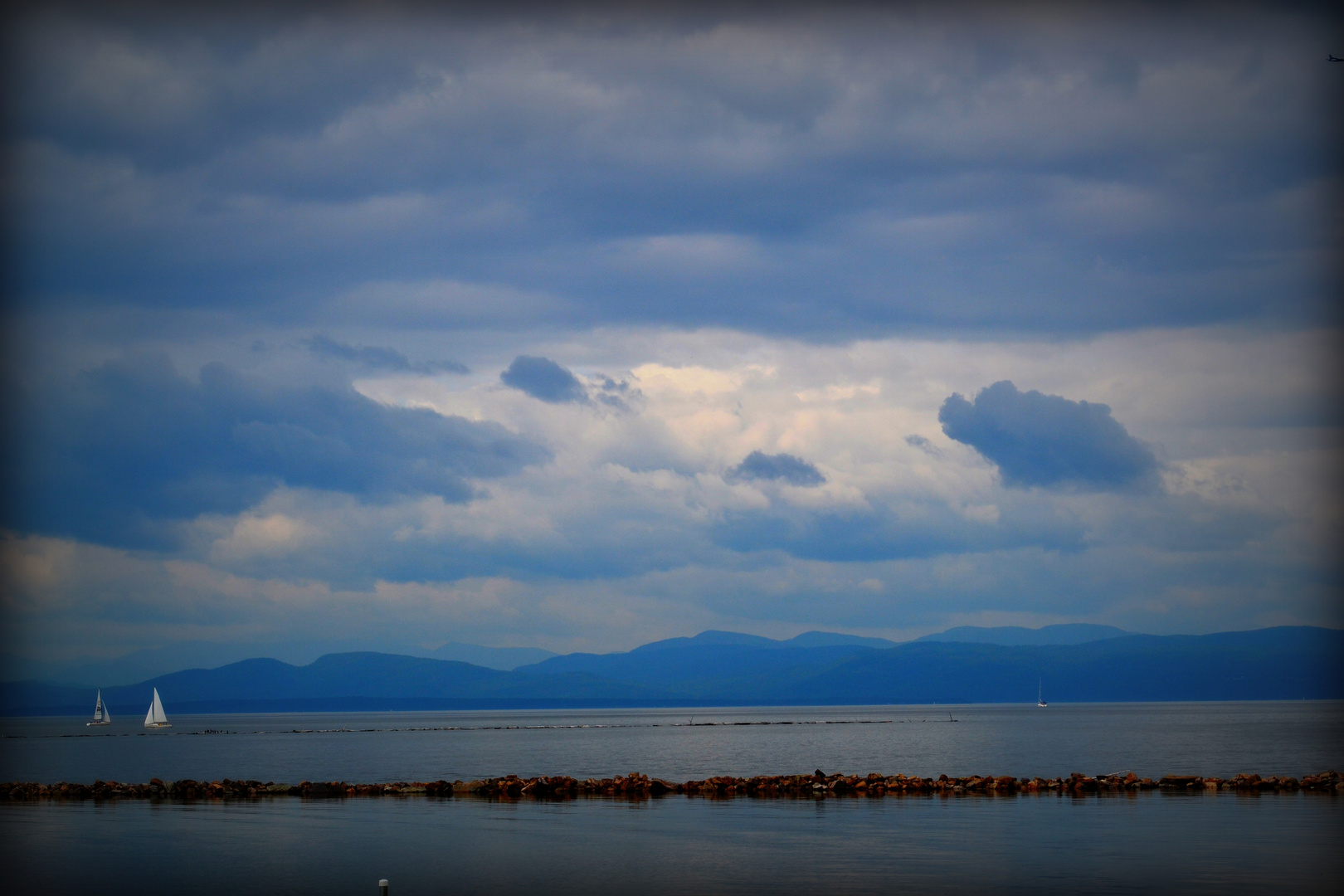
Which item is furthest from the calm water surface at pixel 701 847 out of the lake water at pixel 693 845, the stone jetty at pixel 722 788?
the stone jetty at pixel 722 788

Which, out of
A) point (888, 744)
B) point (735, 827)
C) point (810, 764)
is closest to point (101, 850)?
point (735, 827)

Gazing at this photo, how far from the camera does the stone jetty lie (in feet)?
205

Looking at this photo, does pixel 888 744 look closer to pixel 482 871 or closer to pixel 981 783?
pixel 981 783

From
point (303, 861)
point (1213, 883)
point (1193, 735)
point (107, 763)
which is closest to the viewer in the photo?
point (1213, 883)

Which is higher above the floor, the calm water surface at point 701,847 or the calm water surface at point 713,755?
the calm water surface at point 701,847

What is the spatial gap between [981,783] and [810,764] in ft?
108

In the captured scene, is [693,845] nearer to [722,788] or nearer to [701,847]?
[701,847]

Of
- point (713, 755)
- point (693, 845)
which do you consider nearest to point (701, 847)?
point (693, 845)

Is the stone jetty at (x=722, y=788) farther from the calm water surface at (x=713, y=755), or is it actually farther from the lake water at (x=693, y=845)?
the calm water surface at (x=713, y=755)

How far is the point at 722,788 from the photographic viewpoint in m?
65.6

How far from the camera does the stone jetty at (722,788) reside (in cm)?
6253

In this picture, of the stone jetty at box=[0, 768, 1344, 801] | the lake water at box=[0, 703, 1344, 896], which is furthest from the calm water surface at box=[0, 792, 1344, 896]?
the stone jetty at box=[0, 768, 1344, 801]

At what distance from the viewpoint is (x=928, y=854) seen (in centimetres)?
3997

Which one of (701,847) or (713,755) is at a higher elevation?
(701,847)
